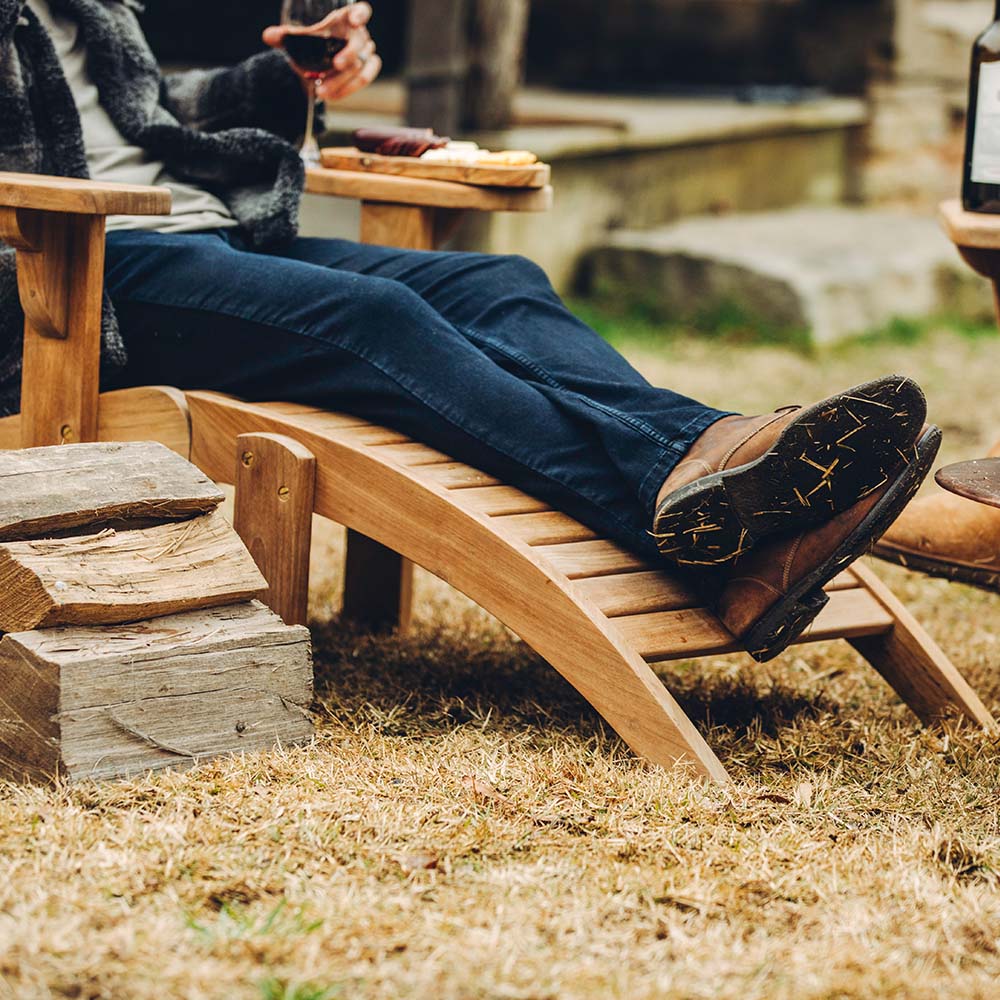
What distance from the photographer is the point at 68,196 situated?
2066mm

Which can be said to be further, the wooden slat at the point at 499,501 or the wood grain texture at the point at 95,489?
the wooden slat at the point at 499,501

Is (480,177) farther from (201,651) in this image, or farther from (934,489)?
(934,489)

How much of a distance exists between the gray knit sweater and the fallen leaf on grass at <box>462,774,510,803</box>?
91 cm

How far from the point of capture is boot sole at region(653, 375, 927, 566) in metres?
1.94

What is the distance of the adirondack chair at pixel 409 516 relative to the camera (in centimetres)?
208

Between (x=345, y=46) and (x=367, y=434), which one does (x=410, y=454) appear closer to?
(x=367, y=434)

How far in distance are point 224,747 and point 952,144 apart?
672 cm

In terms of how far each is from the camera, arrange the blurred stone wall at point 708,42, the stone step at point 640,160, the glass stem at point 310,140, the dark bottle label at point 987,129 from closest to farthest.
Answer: the dark bottle label at point 987,129
the glass stem at point 310,140
the stone step at point 640,160
the blurred stone wall at point 708,42

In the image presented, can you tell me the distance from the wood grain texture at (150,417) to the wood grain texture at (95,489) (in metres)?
0.20

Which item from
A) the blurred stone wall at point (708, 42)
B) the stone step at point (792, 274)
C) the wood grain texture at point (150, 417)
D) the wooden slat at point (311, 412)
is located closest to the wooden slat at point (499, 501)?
the wooden slat at point (311, 412)

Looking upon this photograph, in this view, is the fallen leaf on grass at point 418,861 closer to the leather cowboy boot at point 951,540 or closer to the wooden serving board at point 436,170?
the leather cowboy boot at point 951,540

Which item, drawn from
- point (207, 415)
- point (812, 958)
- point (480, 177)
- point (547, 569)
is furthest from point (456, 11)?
point (812, 958)

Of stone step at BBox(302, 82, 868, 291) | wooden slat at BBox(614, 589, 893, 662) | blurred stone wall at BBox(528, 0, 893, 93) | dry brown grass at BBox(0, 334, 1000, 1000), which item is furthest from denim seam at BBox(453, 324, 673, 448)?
blurred stone wall at BBox(528, 0, 893, 93)

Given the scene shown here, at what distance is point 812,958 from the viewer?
5.18 ft
